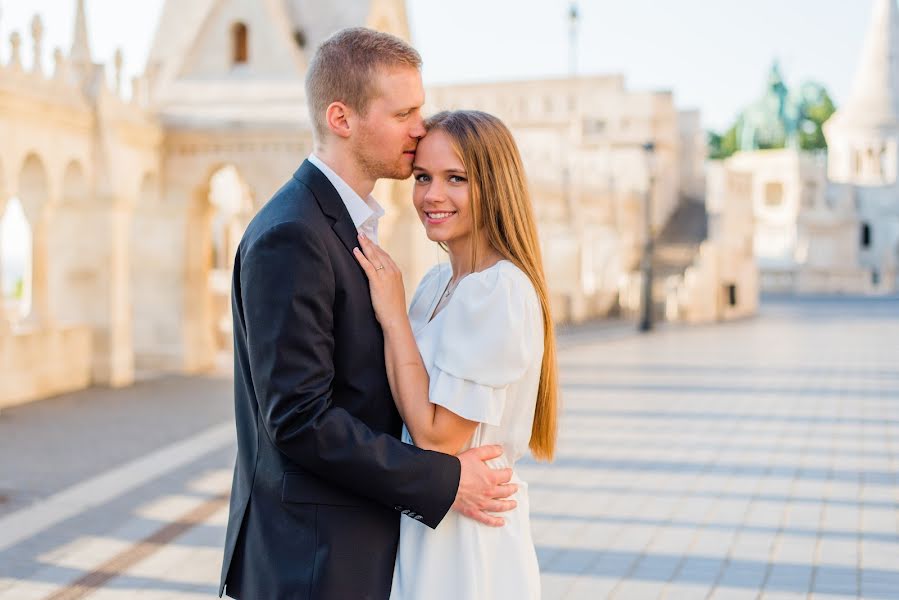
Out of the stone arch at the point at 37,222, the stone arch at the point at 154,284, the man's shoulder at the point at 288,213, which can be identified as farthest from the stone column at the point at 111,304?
the man's shoulder at the point at 288,213

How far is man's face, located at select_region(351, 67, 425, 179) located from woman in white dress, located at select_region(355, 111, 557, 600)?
49 millimetres

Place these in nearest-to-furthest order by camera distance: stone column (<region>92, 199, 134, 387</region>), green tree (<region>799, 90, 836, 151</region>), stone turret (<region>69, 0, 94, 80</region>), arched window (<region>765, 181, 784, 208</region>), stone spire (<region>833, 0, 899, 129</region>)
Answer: stone turret (<region>69, 0, 94, 80</region>)
stone column (<region>92, 199, 134, 387</region>)
arched window (<region>765, 181, 784, 208</region>)
stone spire (<region>833, 0, 899, 129</region>)
green tree (<region>799, 90, 836, 151</region>)

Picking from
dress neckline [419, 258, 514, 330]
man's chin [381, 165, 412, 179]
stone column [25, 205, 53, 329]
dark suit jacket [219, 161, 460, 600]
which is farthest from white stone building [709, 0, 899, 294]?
dark suit jacket [219, 161, 460, 600]

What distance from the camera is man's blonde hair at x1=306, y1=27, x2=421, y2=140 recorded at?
2572 millimetres

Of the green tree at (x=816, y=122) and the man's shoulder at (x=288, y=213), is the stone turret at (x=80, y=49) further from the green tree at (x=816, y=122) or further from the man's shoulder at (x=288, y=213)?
the green tree at (x=816, y=122)

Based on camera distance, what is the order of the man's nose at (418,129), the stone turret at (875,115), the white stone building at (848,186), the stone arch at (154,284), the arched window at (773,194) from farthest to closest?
the stone turret at (875,115) < the arched window at (773,194) < the white stone building at (848,186) < the stone arch at (154,284) < the man's nose at (418,129)

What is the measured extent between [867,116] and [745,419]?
5422 centimetres

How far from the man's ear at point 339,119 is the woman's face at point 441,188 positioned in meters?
0.20

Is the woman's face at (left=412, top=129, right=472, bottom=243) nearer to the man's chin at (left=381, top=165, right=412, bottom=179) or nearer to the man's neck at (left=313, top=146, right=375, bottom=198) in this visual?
the man's chin at (left=381, top=165, right=412, bottom=179)

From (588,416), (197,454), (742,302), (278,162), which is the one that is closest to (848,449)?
(588,416)

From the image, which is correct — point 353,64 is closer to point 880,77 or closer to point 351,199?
point 351,199

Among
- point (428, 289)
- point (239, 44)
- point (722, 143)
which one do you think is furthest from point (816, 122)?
point (428, 289)

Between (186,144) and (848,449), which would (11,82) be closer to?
(186,144)

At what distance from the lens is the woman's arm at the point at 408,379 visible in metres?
2.60
